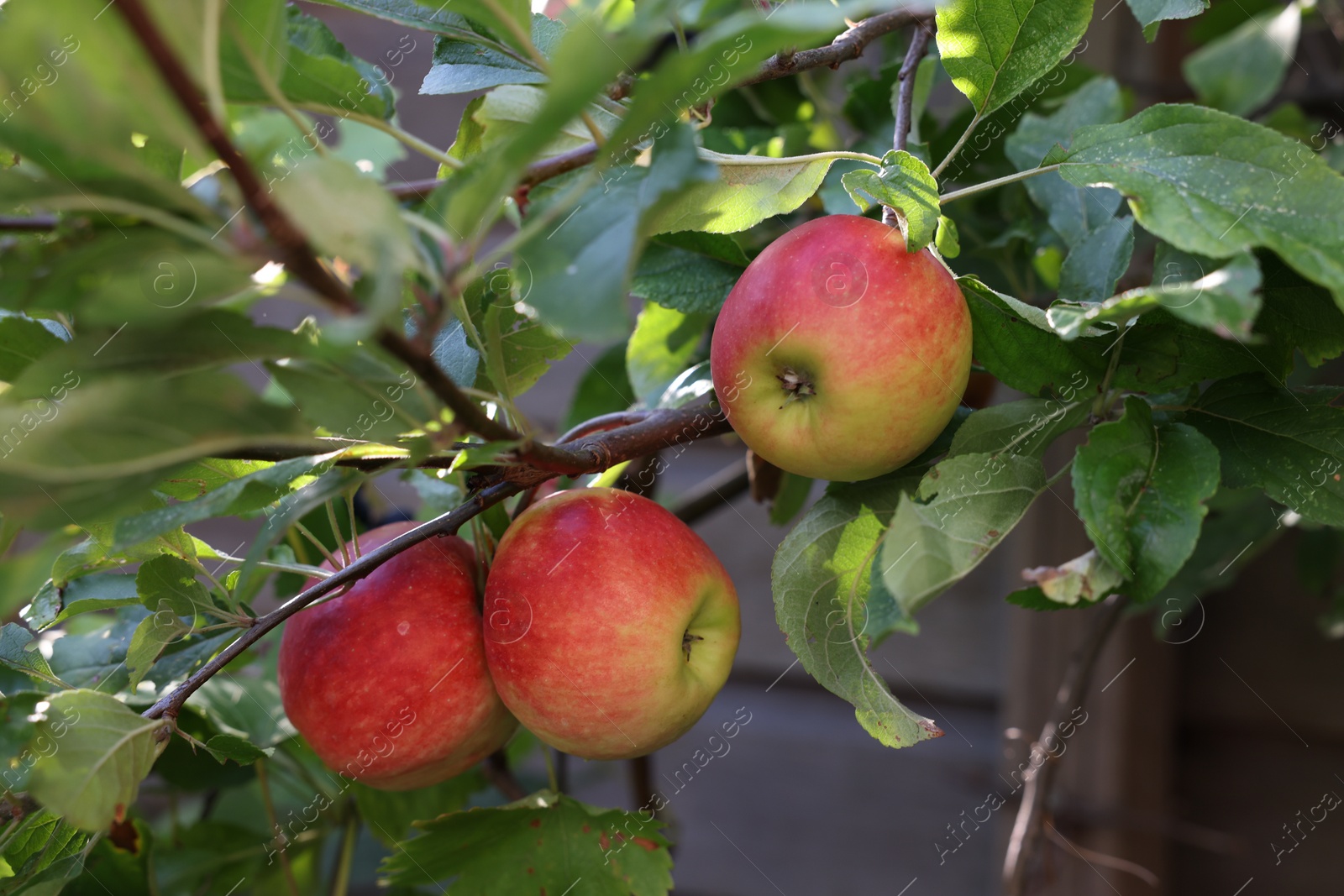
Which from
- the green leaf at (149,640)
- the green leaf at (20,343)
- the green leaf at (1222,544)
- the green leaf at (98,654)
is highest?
the green leaf at (20,343)

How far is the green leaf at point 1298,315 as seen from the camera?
14.3 inches

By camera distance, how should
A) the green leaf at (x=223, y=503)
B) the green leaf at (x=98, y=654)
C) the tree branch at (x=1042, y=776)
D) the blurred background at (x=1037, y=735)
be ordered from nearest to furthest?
the green leaf at (x=223, y=503) < the green leaf at (x=98, y=654) < the tree branch at (x=1042, y=776) < the blurred background at (x=1037, y=735)

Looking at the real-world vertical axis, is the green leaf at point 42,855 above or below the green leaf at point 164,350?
below

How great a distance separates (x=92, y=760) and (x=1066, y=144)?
597mm

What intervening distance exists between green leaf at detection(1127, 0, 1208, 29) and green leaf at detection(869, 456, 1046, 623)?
0.69 ft

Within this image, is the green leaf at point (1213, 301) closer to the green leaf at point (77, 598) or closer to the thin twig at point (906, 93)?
the thin twig at point (906, 93)

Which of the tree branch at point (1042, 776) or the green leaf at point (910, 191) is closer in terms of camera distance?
the green leaf at point (910, 191)

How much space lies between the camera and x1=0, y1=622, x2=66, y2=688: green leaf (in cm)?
43

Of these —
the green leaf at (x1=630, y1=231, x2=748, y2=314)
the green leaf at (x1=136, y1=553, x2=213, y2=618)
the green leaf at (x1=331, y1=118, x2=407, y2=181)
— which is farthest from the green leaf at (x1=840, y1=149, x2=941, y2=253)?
the green leaf at (x1=331, y1=118, x2=407, y2=181)

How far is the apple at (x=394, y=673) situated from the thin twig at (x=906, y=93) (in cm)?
28

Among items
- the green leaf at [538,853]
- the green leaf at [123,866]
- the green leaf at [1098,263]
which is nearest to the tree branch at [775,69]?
the green leaf at [1098,263]

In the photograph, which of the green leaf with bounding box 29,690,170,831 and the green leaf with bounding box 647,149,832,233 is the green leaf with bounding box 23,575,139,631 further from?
the green leaf with bounding box 647,149,832,233

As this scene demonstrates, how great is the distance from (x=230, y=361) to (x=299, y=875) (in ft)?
2.03

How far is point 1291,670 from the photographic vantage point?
36.3 inches
